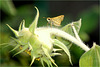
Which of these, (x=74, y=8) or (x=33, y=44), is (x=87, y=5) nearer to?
(x=74, y=8)

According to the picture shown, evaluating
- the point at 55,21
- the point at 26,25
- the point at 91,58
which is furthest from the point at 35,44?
the point at 26,25

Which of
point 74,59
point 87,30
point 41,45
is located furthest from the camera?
point 87,30

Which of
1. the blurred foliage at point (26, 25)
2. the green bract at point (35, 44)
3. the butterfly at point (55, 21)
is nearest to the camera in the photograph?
the green bract at point (35, 44)

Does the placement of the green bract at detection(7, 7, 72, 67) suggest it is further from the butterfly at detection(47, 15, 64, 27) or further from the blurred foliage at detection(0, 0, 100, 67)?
the blurred foliage at detection(0, 0, 100, 67)

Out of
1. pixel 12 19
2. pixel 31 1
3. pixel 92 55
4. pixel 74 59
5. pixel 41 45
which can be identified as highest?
pixel 31 1

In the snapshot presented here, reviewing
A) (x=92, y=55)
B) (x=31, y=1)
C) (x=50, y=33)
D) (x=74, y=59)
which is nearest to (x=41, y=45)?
(x=50, y=33)

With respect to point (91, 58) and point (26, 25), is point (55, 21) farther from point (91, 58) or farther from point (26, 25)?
point (26, 25)

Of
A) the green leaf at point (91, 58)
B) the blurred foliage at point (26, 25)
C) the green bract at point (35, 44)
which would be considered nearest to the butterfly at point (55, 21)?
the green bract at point (35, 44)

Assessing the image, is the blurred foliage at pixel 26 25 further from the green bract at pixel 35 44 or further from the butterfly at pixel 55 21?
the green bract at pixel 35 44

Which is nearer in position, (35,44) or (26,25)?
(35,44)
